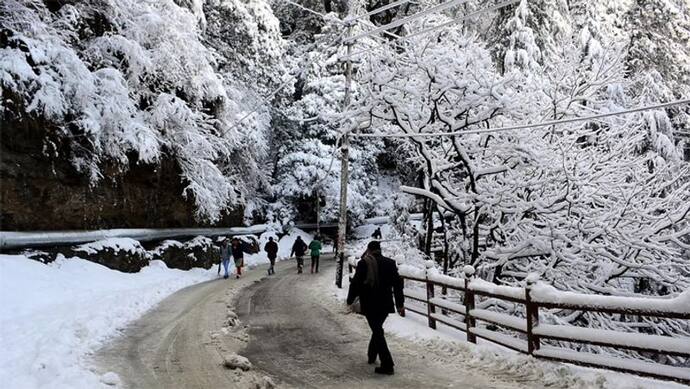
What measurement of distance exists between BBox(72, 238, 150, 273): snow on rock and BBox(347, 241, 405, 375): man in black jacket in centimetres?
1204

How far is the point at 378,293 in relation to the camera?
7375 millimetres

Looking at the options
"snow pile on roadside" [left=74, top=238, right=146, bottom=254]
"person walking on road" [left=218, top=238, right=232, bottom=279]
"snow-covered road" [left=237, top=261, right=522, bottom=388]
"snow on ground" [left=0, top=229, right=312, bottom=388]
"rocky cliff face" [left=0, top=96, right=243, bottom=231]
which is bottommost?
"snow-covered road" [left=237, top=261, right=522, bottom=388]

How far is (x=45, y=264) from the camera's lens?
14305 mm

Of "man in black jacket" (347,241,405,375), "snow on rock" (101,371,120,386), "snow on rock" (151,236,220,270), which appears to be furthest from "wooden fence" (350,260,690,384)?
Answer: "snow on rock" (151,236,220,270)

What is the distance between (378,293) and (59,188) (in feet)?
41.5

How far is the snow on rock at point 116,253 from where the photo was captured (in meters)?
16.4

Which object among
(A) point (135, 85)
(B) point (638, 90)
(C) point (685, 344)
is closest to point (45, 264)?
(A) point (135, 85)

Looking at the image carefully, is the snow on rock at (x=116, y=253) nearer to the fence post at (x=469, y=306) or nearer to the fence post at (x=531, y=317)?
the fence post at (x=469, y=306)

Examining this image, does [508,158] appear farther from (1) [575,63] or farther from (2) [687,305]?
(2) [687,305]

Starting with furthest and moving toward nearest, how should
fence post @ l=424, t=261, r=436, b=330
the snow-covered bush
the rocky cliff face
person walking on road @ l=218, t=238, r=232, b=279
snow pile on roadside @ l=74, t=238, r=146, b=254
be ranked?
person walking on road @ l=218, t=238, r=232, b=279
snow pile on roadside @ l=74, t=238, r=146, b=254
the snow-covered bush
the rocky cliff face
fence post @ l=424, t=261, r=436, b=330

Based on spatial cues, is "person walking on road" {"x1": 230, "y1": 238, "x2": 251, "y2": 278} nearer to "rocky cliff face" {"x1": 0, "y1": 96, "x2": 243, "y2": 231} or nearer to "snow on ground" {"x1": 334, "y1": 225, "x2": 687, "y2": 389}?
"rocky cliff face" {"x1": 0, "y1": 96, "x2": 243, "y2": 231}

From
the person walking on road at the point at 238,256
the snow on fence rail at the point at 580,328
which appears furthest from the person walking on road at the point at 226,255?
the snow on fence rail at the point at 580,328

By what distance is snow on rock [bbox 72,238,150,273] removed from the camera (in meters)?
16.4

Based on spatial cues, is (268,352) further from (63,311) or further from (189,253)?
(189,253)
